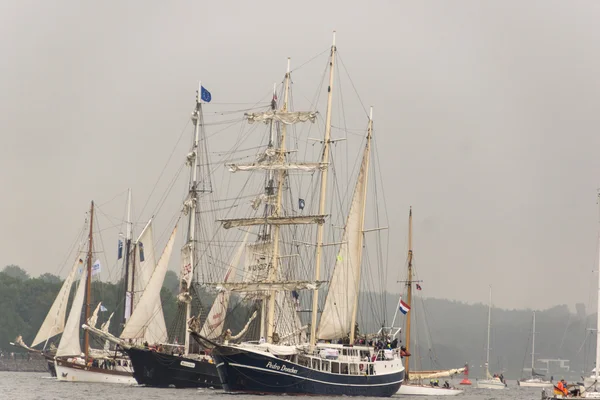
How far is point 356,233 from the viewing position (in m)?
109

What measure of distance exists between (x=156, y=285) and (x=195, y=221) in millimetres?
8972

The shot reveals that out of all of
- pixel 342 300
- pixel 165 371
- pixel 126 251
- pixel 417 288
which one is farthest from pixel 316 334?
pixel 126 251

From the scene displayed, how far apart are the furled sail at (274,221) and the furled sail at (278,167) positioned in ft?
15.9

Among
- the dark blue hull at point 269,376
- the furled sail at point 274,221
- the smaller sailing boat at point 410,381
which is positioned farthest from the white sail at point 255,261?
the dark blue hull at point 269,376

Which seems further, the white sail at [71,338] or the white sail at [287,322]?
the white sail at [71,338]

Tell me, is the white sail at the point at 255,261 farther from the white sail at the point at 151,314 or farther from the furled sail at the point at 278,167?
the furled sail at the point at 278,167

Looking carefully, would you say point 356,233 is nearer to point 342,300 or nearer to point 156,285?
point 342,300

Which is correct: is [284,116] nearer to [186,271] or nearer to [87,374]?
[186,271]

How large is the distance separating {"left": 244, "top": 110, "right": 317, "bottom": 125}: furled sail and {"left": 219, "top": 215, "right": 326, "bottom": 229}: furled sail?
9960mm

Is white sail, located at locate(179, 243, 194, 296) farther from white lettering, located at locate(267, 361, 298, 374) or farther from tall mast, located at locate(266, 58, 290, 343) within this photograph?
white lettering, located at locate(267, 361, 298, 374)

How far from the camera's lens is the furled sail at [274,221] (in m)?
108

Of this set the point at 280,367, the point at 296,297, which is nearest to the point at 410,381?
the point at 296,297

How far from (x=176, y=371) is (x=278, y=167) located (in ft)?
78.6

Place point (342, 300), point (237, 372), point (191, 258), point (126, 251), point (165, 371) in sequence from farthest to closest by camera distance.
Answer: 1. point (126, 251)
2. point (191, 258)
3. point (165, 371)
4. point (342, 300)
5. point (237, 372)
